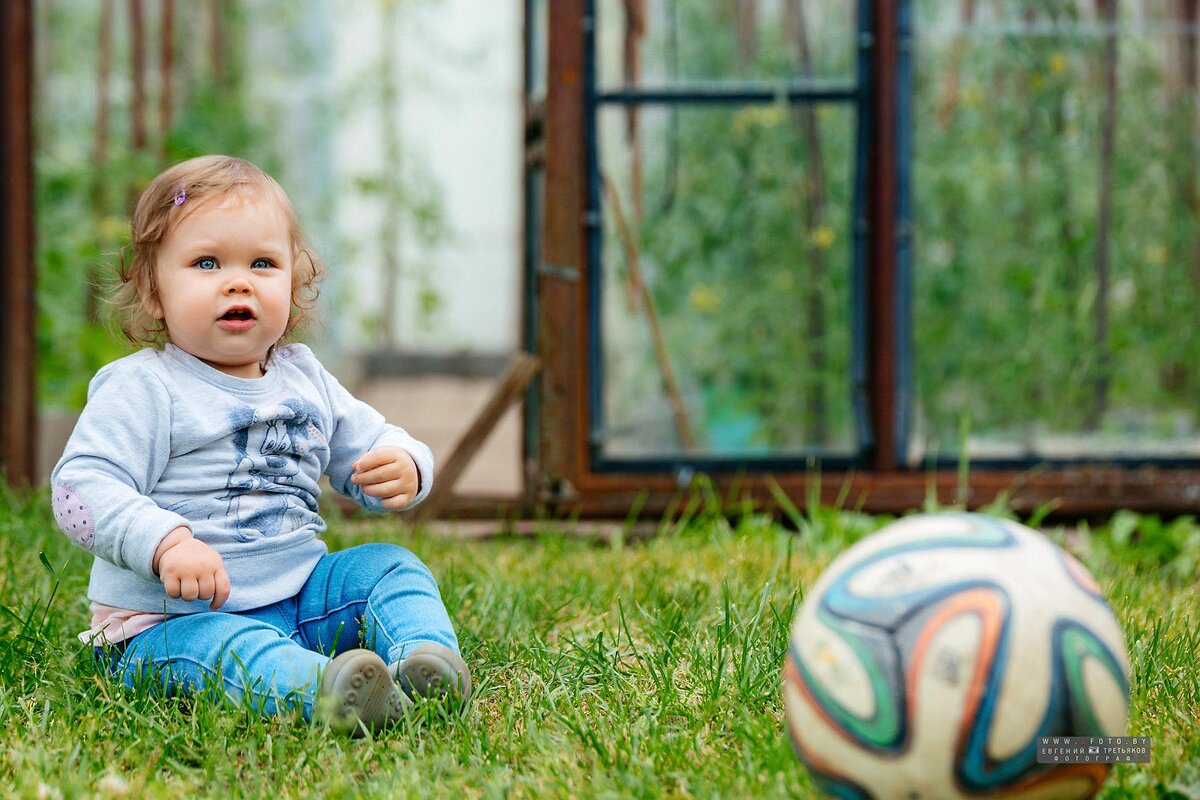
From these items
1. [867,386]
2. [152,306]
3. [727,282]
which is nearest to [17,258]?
[152,306]

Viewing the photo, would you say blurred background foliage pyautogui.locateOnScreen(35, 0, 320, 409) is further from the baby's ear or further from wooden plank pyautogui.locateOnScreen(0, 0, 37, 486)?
the baby's ear

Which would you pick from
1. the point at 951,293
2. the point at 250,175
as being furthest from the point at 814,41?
the point at 250,175

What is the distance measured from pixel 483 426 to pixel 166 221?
6.02 feet

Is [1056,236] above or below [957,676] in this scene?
above

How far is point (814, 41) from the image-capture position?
414 centimetres

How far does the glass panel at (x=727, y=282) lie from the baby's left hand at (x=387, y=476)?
177 centimetres

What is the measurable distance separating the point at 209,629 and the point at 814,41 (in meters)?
2.73

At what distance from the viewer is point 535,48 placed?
177 inches

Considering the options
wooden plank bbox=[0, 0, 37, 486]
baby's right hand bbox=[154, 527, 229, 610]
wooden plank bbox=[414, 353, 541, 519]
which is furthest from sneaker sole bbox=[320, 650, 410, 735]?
wooden plank bbox=[0, 0, 37, 486]

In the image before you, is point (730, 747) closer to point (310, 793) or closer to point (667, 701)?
point (667, 701)

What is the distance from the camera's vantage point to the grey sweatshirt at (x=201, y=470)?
2188 mm

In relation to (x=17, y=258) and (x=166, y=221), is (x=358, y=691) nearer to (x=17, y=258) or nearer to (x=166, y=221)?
(x=166, y=221)

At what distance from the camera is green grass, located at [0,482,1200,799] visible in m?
1.85

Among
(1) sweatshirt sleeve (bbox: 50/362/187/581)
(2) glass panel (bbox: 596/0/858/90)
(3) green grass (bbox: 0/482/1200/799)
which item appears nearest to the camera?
(3) green grass (bbox: 0/482/1200/799)
